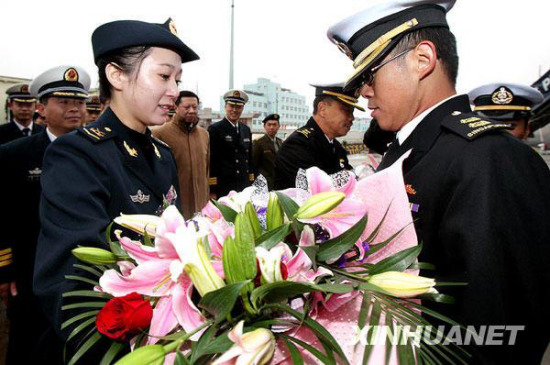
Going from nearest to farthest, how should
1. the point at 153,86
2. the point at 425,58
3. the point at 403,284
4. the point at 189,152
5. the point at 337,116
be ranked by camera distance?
the point at 403,284 < the point at 425,58 < the point at 153,86 < the point at 337,116 < the point at 189,152

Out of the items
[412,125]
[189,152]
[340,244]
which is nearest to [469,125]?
[412,125]

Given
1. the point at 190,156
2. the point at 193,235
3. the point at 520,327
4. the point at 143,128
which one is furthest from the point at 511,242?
the point at 190,156

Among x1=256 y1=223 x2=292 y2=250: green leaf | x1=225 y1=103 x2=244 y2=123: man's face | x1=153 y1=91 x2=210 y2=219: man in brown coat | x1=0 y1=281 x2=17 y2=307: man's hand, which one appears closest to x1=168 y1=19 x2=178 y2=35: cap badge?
x1=256 y1=223 x2=292 y2=250: green leaf

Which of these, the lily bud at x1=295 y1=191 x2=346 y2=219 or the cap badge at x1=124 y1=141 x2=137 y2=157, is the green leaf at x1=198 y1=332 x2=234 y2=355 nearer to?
the lily bud at x1=295 y1=191 x2=346 y2=219

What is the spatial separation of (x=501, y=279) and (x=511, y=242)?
11 centimetres

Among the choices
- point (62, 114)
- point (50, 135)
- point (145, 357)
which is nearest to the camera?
point (145, 357)

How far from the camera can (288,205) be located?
2.94 feet

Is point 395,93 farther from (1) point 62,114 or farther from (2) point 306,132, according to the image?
(1) point 62,114

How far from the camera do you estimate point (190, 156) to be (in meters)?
5.17

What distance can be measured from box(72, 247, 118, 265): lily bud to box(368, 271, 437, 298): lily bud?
0.64m

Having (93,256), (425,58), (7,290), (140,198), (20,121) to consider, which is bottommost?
(7,290)

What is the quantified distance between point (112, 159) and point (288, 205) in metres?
1.02

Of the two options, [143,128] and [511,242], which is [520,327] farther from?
[143,128]

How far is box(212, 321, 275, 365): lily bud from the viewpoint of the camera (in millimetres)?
623
